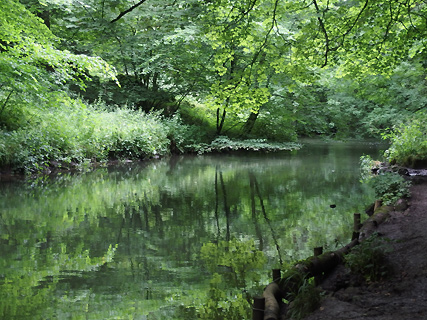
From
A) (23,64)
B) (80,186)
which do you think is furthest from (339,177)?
(23,64)

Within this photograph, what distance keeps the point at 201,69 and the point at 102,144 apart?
7516mm

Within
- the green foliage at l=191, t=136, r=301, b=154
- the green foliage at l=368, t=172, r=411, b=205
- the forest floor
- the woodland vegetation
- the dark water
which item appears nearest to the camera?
the forest floor

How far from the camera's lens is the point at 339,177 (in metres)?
12.5

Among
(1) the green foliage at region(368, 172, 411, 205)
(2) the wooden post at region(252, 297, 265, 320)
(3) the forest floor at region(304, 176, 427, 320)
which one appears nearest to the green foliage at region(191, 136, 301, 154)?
(1) the green foliage at region(368, 172, 411, 205)

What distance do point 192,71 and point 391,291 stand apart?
17.5 metres

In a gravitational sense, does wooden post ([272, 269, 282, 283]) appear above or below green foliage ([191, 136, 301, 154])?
below

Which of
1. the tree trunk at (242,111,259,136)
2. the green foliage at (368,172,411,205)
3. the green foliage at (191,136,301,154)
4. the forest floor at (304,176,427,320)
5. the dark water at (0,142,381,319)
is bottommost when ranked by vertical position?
the dark water at (0,142,381,319)

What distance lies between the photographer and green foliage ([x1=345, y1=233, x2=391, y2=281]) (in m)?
3.97

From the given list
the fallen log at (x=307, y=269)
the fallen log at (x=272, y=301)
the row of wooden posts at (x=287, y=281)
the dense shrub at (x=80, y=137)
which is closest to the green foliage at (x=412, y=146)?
the row of wooden posts at (x=287, y=281)

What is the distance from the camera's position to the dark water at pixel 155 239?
12.3 feet

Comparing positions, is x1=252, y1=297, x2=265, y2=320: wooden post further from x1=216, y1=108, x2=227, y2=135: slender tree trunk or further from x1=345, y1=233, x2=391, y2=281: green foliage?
x1=216, y1=108, x2=227, y2=135: slender tree trunk

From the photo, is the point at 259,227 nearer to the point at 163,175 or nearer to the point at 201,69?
the point at 163,175

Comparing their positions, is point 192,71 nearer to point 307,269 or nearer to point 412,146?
point 412,146

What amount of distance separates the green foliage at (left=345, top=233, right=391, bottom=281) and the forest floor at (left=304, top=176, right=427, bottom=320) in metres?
0.07
